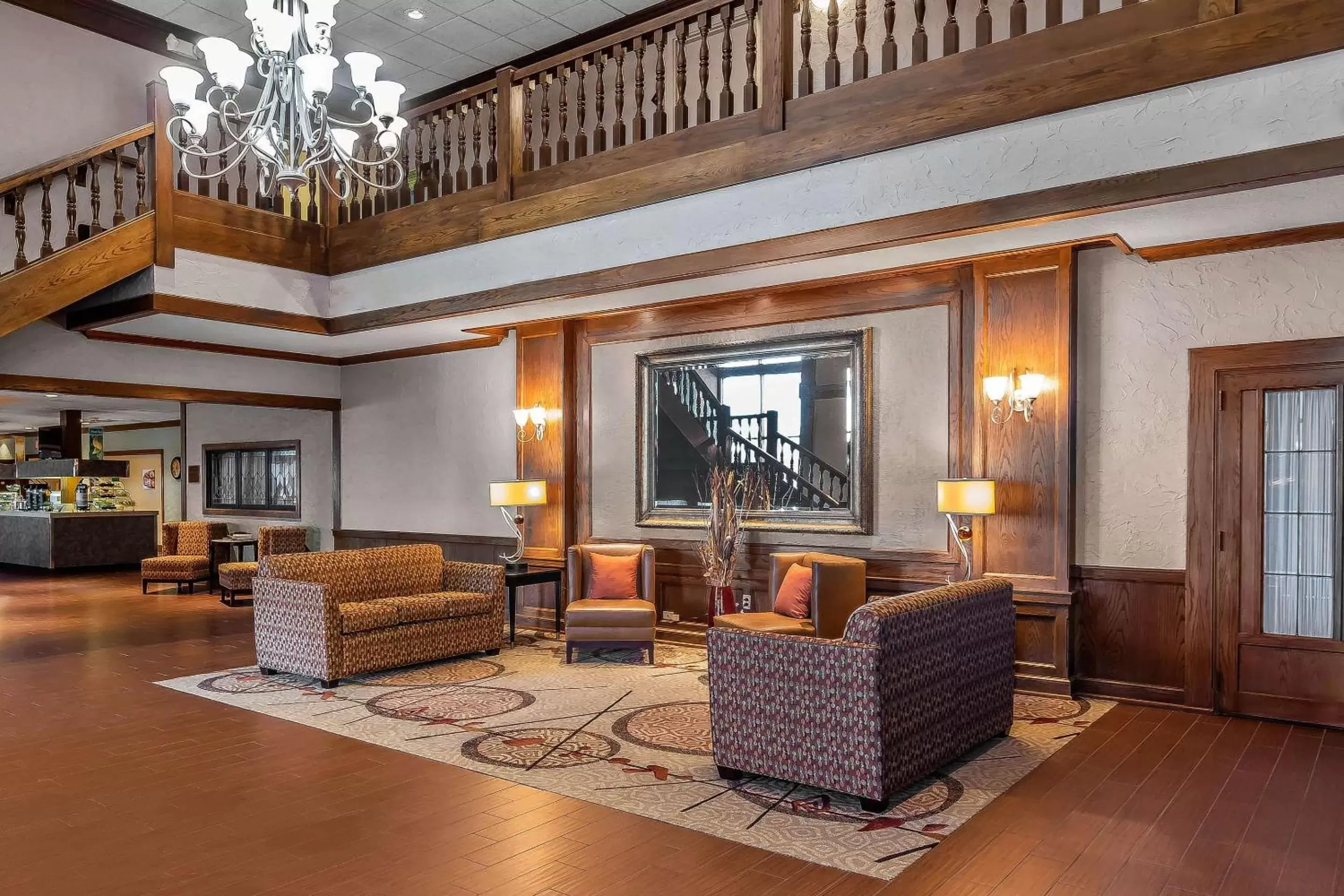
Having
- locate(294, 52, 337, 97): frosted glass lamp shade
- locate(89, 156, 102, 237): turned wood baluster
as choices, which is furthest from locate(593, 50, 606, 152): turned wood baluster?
locate(89, 156, 102, 237): turned wood baluster

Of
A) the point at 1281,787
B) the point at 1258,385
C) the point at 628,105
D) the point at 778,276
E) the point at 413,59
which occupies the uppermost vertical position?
the point at 413,59

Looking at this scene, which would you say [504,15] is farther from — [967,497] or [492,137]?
[967,497]

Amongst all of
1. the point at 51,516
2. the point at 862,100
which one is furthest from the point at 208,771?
the point at 51,516

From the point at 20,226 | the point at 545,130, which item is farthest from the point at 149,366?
the point at 545,130

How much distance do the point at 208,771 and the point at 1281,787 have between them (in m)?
4.97

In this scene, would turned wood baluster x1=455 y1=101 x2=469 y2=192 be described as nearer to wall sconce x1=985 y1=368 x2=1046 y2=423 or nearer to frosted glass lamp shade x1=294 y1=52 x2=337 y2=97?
frosted glass lamp shade x1=294 y1=52 x2=337 y2=97

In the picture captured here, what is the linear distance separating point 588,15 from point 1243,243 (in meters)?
5.37

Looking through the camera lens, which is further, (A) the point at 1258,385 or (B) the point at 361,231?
(B) the point at 361,231

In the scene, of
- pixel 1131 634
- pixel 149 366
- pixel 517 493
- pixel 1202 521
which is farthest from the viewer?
pixel 149 366

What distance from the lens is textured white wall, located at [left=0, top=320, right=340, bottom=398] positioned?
26.3ft

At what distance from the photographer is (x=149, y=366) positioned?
8945mm

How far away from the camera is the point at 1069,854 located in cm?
345

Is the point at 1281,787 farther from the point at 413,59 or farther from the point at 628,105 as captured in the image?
Result: the point at 413,59

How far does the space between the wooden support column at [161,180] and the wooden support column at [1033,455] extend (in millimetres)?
5860
